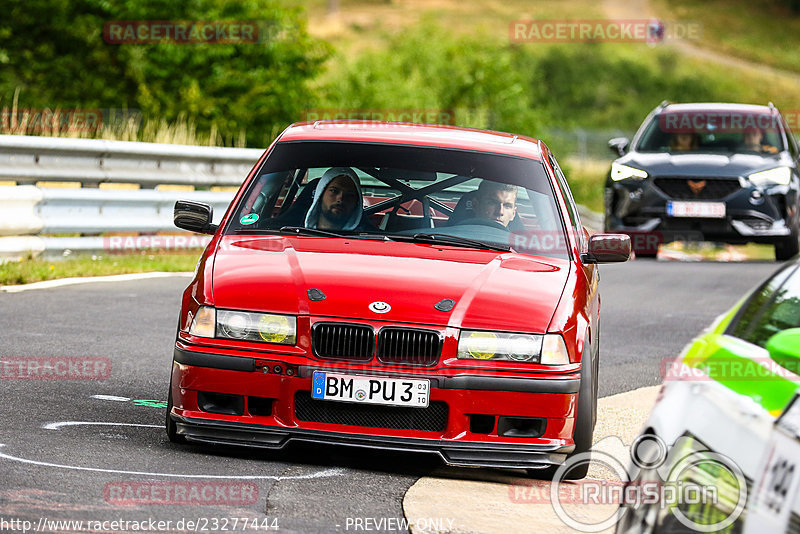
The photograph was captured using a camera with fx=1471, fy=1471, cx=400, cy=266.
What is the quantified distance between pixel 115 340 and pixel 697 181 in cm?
893

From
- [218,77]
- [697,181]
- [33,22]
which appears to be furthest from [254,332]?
[33,22]

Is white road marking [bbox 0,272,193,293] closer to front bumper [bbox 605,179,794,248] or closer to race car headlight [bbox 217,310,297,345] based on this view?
front bumper [bbox 605,179,794,248]

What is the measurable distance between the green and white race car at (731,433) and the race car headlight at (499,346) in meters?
1.66

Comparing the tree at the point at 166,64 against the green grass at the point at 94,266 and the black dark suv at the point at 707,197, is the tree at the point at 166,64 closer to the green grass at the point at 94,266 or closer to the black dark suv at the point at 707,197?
the black dark suv at the point at 707,197

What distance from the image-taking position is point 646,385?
945cm

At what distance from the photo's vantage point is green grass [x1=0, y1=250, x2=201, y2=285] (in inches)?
489

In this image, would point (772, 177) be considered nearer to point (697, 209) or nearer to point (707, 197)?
point (707, 197)

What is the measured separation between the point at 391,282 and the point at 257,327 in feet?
2.06

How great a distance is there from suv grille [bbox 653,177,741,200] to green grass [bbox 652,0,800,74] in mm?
86147

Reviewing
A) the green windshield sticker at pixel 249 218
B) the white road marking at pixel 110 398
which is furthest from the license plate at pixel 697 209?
the white road marking at pixel 110 398

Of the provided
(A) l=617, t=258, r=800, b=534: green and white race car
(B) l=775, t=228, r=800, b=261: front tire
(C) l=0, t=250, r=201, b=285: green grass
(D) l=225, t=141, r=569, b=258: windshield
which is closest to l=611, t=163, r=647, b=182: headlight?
(B) l=775, t=228, r=800, b=261: front tire

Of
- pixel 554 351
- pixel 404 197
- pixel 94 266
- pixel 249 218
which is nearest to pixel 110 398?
pixel 249 218

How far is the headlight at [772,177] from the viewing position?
1688 cm

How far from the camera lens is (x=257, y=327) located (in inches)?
250
